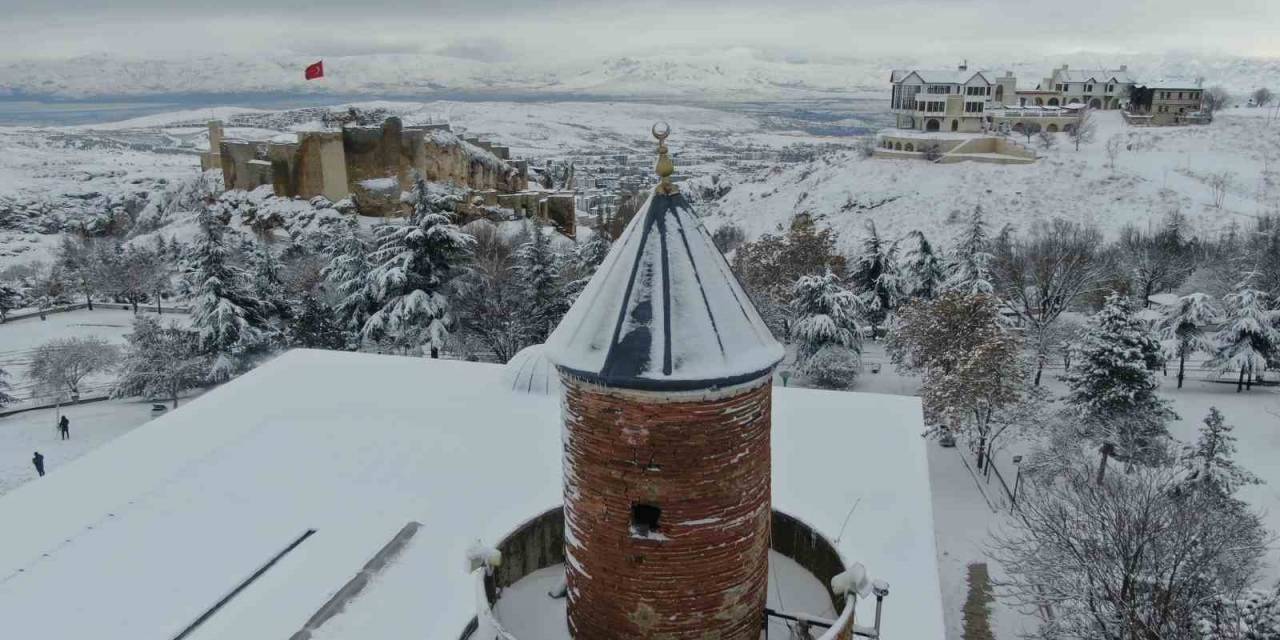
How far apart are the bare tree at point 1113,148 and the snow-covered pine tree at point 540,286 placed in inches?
2042

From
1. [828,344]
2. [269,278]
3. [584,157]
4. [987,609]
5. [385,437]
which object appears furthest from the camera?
[584,157]

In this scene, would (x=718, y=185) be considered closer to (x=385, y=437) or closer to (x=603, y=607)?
(x=385, y=437)

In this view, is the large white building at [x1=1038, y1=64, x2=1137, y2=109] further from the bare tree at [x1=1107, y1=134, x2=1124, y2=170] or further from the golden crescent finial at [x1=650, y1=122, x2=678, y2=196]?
the golden crescent finial at [x1=650, y1=122, x2=678, y2=196]

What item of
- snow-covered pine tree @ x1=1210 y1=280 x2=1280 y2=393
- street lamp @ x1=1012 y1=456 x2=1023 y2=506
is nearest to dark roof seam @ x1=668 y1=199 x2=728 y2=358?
street lamp @ x1=1012 y1=456 x2=1023 y2=506

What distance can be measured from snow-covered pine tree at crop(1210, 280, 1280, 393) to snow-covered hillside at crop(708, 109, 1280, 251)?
24.3 m

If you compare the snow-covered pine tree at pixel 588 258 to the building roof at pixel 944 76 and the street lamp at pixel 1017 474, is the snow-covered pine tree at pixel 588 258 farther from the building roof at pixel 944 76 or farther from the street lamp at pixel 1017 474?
the building roof at pixel 944 76

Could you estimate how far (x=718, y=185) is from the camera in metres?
103

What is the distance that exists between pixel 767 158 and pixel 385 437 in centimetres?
17713

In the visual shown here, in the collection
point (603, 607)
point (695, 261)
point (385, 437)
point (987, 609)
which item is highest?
point (695, 261)

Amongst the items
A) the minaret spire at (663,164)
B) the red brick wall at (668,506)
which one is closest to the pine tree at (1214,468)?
the red brick wall at (668,506)

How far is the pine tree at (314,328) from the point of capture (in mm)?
32531

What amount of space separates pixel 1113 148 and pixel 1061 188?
45.5 ft

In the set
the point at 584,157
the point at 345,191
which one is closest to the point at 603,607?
the point at 345,191

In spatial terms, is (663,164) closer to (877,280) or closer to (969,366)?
(969,366)
